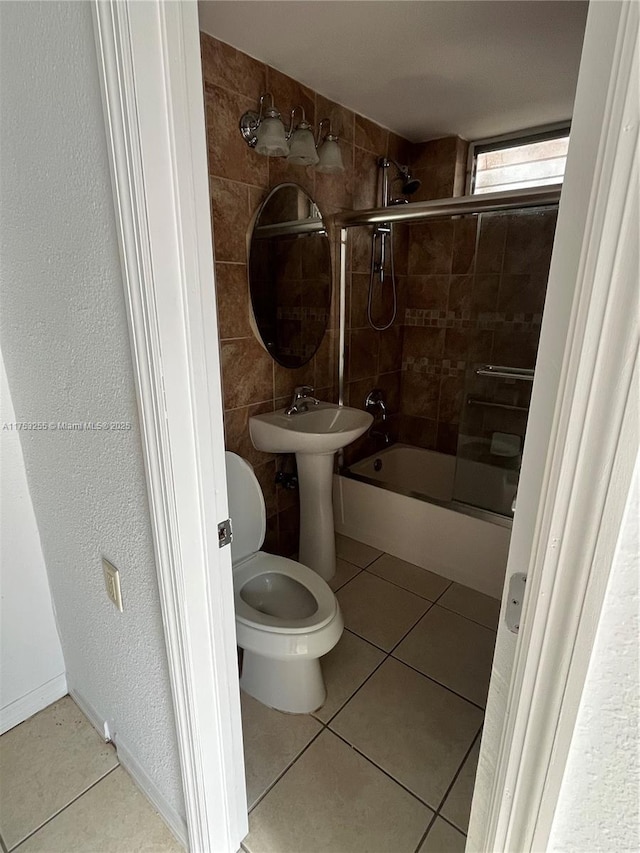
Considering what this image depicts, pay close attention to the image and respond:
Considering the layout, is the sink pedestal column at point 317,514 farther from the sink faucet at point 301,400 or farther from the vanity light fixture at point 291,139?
the vanity light fixture at point 291,139

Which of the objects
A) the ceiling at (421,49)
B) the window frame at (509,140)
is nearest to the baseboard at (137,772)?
the ceiling at (421,49)

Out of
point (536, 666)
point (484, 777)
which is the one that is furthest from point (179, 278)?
point (484, 777)

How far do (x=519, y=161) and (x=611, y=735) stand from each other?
115 inches

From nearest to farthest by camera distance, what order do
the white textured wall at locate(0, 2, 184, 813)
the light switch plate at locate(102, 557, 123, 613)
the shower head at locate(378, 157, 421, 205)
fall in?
the white textured wall at locate(0, 2, 184, 813)
the light switch plate at locate(102, 557, 123, 613)
the shower head at locate(378, 157, 421, 205)

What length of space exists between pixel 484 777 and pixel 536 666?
28cm

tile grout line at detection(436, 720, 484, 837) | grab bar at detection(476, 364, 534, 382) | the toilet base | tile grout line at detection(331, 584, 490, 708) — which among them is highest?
grab bar at detection(476, 364, 534, 382)

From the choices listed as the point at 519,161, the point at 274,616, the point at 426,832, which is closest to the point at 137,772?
the point at 274,616

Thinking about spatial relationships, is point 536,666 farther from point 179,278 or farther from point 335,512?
point 335,512

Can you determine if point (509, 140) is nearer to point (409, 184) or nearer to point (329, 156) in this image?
point (409, 184)

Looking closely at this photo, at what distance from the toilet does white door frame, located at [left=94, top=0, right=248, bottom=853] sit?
0.39m

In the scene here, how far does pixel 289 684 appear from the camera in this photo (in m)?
1.51

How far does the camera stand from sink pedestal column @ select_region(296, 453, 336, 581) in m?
2.06

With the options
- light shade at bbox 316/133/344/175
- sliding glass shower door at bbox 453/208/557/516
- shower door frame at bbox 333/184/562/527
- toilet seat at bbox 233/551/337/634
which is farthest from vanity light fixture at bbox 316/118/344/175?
toilet seat at bbox 233/551/337/634

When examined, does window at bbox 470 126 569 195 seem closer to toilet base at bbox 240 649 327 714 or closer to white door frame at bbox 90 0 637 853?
white door frame at bbox 90 0 637 853
